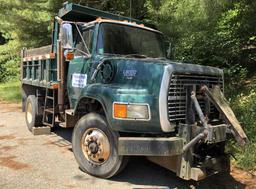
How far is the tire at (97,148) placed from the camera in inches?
221

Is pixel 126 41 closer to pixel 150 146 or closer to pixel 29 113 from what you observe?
pixel 150 146

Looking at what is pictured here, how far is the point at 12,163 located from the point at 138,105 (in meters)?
2.79

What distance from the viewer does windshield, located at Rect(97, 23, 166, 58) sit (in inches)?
257

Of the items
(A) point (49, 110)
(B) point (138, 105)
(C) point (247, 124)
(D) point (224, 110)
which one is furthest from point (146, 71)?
(A) point (49, 110)

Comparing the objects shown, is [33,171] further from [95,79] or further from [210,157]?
[210,157]

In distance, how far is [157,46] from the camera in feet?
24.3

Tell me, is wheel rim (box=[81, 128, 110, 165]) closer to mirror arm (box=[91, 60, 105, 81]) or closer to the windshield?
mirror arm (box=[91, 60, 105, 81])

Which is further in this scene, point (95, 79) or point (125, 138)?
point (95, 79)

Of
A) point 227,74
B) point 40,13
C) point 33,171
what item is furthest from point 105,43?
point 40,13

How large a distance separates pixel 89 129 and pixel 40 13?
9.42m

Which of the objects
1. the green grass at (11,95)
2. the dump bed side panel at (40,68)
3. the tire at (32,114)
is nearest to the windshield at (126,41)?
the dump bed side panel at (40,68)

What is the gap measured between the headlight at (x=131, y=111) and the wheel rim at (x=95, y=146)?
564 millimetres

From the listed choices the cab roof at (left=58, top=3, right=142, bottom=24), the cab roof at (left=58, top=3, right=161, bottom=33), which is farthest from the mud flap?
the cab roof at (left=58, top=3, right=142, bottom=24)

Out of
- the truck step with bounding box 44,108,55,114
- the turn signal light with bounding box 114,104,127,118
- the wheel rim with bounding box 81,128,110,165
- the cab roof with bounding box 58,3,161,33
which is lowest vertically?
the wheel rim with bounding box 81,128,110,165
